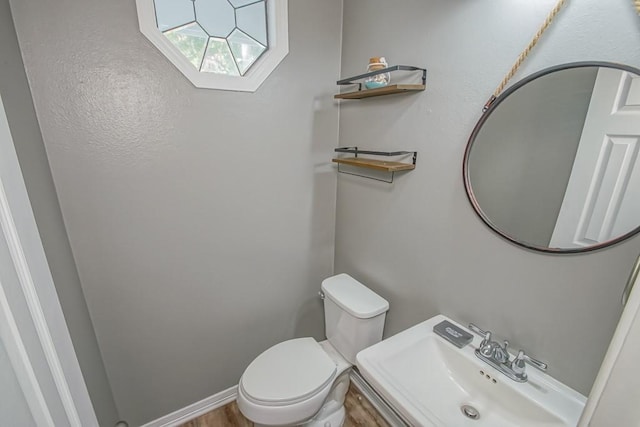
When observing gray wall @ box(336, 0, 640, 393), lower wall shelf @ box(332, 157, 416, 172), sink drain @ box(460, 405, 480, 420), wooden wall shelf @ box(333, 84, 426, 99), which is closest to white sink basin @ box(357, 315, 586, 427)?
sink drain @ box(460, 405, 480, 420)

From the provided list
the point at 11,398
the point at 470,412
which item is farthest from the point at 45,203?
the point at 470,412

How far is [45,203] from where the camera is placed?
100 centimetres

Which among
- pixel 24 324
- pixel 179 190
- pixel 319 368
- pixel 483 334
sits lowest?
pixel 319 368

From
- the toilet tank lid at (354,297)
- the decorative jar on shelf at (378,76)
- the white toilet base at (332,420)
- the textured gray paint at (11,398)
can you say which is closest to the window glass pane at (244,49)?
the decorative jar on shelf at (378,76)

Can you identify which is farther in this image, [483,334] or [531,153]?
[483,334]

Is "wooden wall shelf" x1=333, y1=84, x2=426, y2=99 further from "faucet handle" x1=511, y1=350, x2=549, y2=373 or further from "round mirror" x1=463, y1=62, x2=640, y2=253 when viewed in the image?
"faucet handle" x1=511, y1=350, x2=549, y2=373

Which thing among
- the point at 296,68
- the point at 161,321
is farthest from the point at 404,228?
the point at 161,321

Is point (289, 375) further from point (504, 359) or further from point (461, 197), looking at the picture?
point (461, 197)

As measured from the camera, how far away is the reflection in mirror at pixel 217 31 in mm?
1241

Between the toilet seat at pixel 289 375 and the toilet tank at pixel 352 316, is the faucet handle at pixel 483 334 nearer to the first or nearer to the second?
the toilet tank at pixel 352 316

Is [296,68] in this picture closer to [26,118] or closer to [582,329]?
[26,118]

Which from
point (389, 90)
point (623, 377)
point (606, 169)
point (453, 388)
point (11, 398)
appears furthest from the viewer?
point (389, 90)

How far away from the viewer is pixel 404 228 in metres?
1.37

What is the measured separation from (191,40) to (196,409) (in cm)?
199
